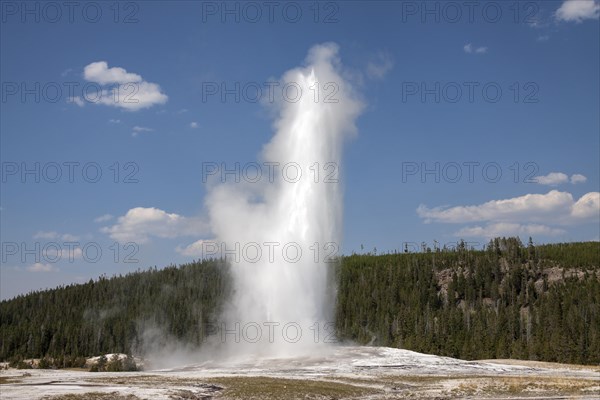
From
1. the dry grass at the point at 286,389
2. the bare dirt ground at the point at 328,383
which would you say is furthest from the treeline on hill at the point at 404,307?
the dry grass at the point at 286,389

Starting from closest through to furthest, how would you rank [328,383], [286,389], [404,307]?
[286,389], [328,383], [404,307]

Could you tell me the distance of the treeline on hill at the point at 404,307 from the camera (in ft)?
345

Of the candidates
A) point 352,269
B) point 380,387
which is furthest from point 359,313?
point 380,387

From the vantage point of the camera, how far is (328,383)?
4431 centimetres

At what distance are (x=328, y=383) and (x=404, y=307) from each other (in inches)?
3712

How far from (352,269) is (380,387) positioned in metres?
125

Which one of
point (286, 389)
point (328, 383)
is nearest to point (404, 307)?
point (328, 383)

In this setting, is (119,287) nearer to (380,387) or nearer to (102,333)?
(102,333)

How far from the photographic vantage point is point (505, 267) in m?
167

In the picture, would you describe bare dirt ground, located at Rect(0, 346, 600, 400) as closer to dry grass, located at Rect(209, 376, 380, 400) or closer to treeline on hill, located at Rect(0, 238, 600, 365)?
dry grass, located at Rect(209, 376, 380, 400)

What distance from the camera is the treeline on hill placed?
105062 mm

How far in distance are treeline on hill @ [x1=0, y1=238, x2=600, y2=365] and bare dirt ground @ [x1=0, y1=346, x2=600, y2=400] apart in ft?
123

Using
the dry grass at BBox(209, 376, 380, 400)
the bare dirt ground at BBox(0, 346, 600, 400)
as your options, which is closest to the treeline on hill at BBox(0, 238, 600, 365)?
the bare dirt ground at BBox(0, 346, 600, 400)

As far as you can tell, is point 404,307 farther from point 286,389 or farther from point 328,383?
point 286,389
